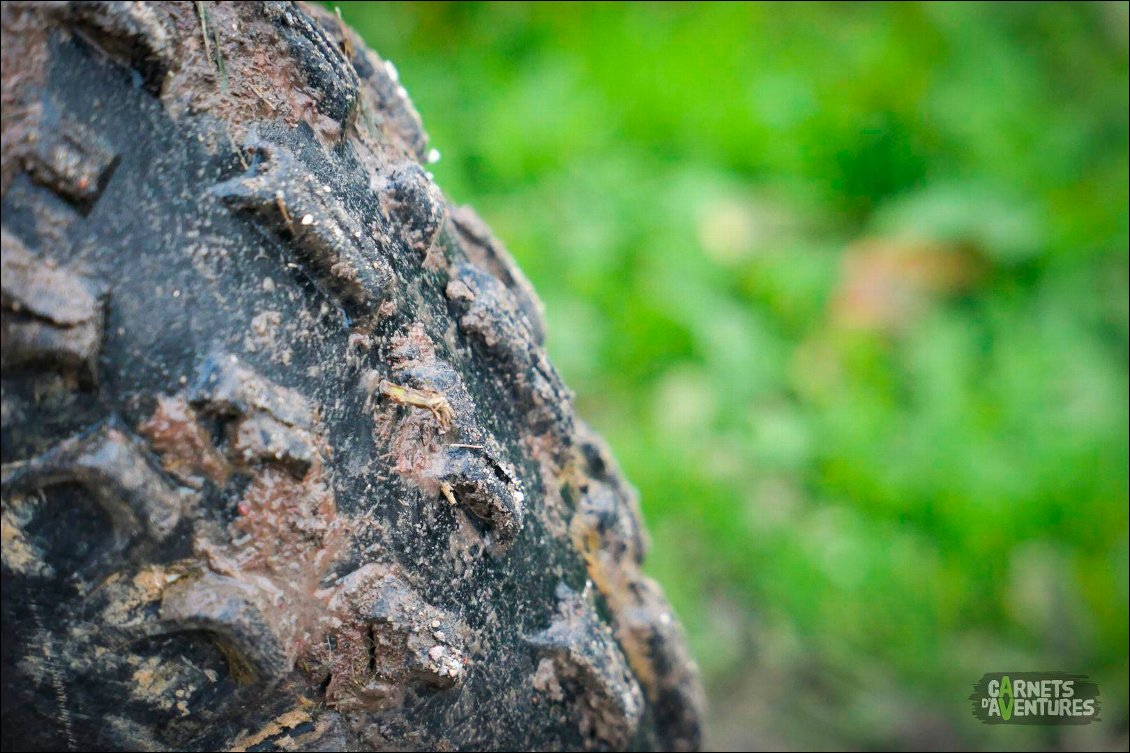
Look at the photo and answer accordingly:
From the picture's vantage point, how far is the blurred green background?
5.84 feet

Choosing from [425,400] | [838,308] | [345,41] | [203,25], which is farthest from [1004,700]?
[203,25]

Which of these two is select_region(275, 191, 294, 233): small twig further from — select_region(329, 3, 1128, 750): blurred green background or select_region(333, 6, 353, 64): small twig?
select_region(329, 3, 1128, 750): blurred green background

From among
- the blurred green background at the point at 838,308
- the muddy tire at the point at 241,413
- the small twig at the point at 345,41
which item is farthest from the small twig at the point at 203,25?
the blurred green background at the point at 838,308

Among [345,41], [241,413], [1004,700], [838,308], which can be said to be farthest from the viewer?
[838,308]

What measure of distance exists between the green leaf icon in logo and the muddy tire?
1194 mm

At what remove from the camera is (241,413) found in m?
0.56

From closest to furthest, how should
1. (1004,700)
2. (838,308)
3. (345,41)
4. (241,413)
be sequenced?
(241,413) < (345,41) < (1004,700) < (838,308)

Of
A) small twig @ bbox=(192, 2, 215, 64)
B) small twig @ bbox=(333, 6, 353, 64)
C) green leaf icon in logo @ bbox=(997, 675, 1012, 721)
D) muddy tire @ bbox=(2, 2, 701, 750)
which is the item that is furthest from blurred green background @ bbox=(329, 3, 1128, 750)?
small twig @ bbox=(192, 2, 215, 64)

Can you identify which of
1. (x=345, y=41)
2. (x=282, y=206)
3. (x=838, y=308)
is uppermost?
(x=838, y=308)

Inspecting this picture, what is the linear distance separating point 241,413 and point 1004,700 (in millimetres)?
1531

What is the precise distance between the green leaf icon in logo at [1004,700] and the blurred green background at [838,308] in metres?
0.05

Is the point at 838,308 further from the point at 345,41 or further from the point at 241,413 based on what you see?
the point at 241,413

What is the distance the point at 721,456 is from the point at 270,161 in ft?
5.01

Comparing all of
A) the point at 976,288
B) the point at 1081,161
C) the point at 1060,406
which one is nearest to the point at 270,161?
the point at 1060,406
